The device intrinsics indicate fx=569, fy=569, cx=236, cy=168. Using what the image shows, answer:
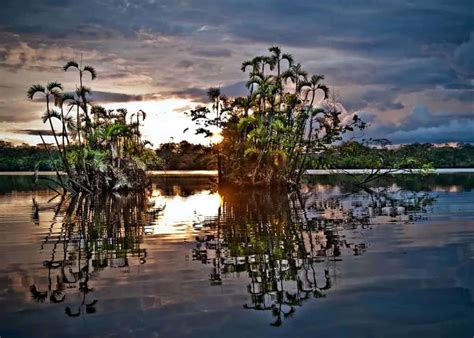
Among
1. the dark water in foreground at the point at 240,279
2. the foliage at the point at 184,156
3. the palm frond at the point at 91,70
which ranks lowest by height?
the dark water in foreground at the point at 240,279

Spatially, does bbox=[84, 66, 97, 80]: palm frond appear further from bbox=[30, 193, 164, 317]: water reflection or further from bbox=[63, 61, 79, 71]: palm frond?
bbox=[30, 193, 164, 317]: water reflection

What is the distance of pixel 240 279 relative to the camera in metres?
10.7

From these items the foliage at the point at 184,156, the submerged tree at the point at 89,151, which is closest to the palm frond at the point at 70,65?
the submerged tree at the point at 89,151

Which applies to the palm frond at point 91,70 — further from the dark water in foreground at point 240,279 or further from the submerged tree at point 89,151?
the dark water in foreground at point 240,279

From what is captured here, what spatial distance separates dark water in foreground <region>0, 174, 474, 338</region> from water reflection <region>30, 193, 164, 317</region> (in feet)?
0.14

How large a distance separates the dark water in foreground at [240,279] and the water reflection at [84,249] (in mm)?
41

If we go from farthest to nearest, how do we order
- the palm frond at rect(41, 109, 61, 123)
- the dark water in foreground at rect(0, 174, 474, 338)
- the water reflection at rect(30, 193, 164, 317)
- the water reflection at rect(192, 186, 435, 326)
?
the palm frond at rect(41, 109, 61, 123), the water reflection at rect(30, 193, 164, 317), the water reflection at rect(192, 186, 435, 326), the dark water in foreground at rect(0, 174, 474, 338)

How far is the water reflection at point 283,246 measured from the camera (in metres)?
9.66

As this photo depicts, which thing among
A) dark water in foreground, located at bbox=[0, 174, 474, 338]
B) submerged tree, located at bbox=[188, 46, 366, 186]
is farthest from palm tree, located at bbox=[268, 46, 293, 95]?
dark water in foreground, located at bbox=[0, 174, 474, 338]

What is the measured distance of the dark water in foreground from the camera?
7.84 metres

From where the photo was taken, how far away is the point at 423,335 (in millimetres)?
7320

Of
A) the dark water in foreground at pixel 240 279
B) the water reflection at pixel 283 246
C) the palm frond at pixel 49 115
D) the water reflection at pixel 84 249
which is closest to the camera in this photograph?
the dark water in foreground at pixel 240 279

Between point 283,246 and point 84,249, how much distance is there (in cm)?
521

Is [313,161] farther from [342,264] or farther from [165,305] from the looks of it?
[165,305]
